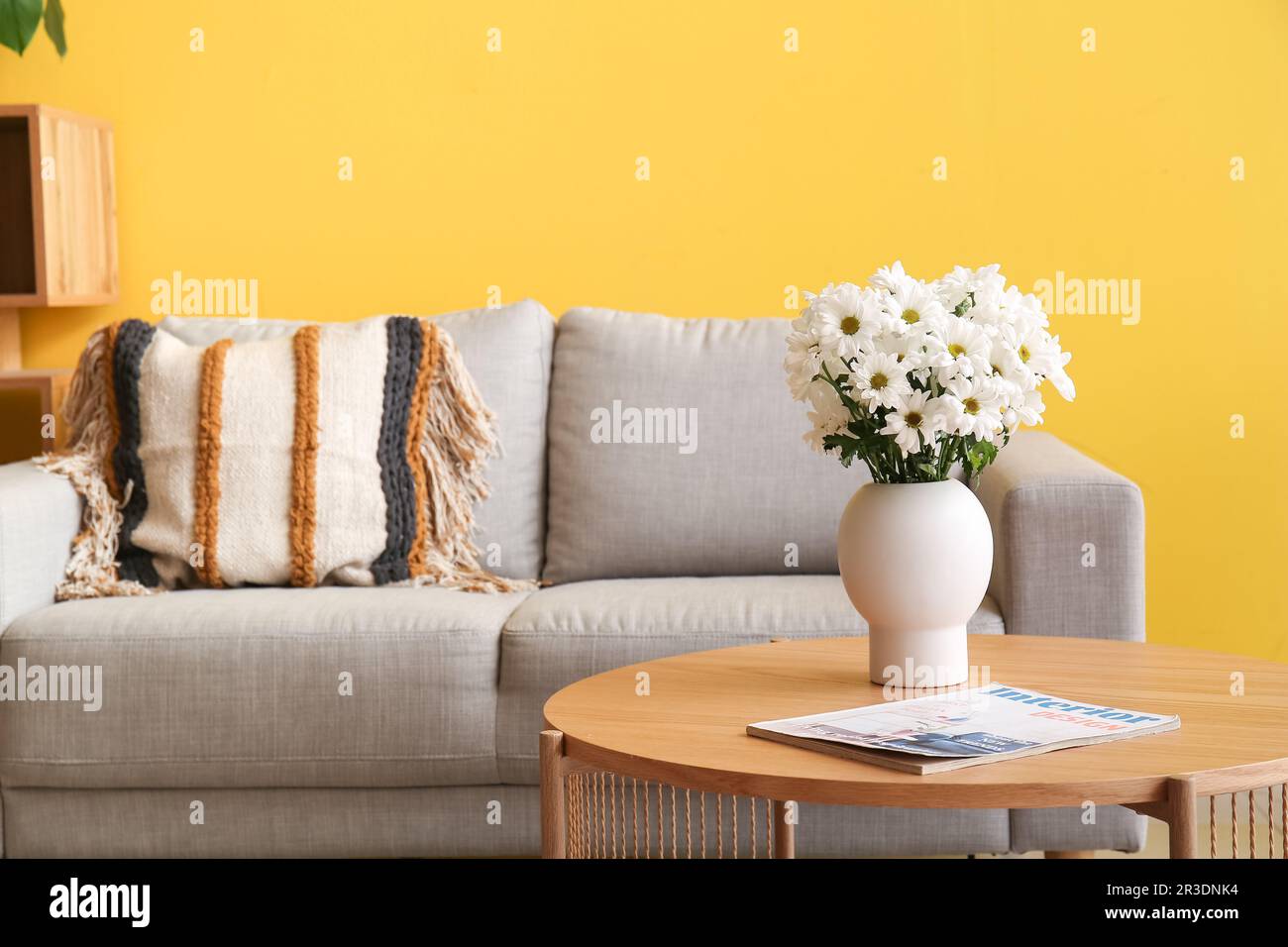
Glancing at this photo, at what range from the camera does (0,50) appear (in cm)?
290

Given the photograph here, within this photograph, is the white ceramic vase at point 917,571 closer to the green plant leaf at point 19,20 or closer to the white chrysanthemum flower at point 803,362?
the white chrysanthemum flower at point 803,362

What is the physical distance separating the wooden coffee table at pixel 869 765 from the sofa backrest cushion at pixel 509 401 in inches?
32.2

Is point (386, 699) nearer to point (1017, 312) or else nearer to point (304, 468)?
point (304, 468)

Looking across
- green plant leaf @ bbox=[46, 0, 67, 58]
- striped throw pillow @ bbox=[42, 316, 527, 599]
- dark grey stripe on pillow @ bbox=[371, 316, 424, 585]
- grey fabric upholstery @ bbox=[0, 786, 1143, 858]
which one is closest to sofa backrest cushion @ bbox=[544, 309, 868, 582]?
striped throw pillow @ bbox=[42, 316, 527, 599]

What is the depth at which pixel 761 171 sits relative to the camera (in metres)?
2.78

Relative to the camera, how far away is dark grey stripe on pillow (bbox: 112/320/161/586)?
231 centimetres

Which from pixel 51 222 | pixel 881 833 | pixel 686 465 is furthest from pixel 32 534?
pixel 881 833

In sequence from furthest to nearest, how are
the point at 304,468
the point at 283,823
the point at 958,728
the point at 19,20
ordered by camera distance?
the point at 19,20 → the point at 304,468 → the point at 283,823 → the point at 958,728

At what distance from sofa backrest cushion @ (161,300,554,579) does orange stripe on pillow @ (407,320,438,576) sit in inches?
3.1

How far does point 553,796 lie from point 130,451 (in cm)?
141

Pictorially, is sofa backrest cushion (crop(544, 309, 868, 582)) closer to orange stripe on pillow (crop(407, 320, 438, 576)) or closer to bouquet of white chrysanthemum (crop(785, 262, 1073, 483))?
orange stripe on pillow (crop(407, 320, 438, 576))

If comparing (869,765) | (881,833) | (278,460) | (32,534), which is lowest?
(881,833)
